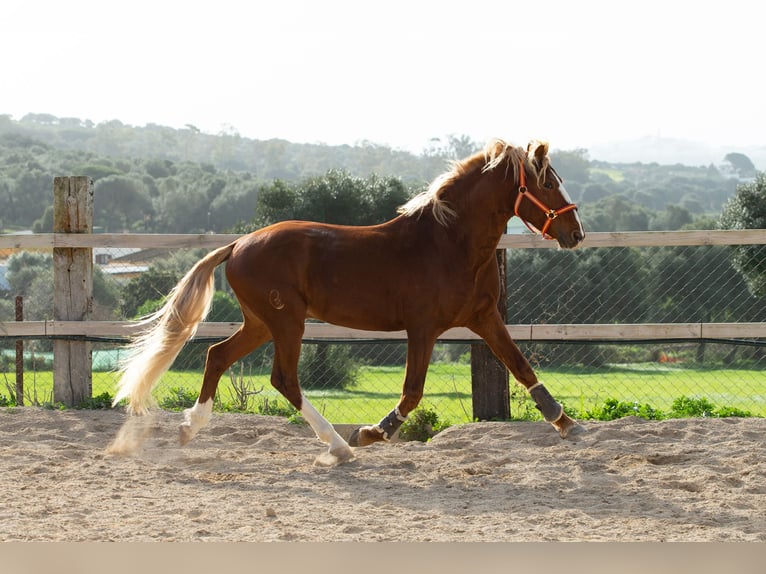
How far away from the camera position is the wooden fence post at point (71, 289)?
7965mm

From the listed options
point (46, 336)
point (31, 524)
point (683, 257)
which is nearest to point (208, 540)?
point (31, 524)

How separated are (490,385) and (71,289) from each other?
3.69 metres

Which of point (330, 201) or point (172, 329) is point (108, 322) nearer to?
point (172, 329)

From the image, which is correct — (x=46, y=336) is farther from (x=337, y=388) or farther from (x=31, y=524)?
(x=337, y=388)

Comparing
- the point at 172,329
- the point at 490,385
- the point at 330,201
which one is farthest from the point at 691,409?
the point at 330,201

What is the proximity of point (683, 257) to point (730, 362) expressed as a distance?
3567mm

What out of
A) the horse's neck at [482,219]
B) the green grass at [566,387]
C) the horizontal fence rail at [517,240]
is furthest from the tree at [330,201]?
the horse's neck at [482,219]

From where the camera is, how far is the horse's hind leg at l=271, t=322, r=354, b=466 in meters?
5.80

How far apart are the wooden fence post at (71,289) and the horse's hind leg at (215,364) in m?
2.30

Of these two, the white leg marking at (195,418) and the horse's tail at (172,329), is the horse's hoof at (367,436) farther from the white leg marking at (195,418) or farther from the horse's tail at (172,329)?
the horse's tail at (172,329)

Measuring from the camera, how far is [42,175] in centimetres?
7775

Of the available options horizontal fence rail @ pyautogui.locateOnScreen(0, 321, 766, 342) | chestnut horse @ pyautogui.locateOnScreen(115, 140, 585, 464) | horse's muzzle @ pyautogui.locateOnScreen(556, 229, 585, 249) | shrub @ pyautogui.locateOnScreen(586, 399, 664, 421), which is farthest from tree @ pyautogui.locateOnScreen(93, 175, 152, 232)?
horse's muzzle @ pyautogui.locateOnScreen(556, 229, 585, 249)

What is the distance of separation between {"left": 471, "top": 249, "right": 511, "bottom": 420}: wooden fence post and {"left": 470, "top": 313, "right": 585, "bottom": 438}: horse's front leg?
1.52m

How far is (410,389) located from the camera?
557 centimetres
